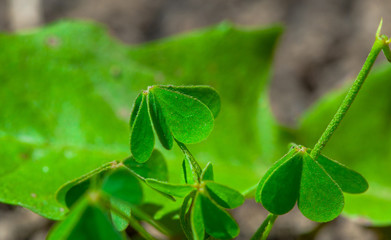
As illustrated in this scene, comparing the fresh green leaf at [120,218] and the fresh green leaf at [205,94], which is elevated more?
the fresh green leaf at [205,94]

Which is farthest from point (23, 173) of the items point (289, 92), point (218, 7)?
point (218, 7)

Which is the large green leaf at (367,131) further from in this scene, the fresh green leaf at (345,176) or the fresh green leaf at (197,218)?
the fresh green leaf at (197,218)

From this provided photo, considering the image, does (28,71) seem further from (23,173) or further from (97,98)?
(23,173)

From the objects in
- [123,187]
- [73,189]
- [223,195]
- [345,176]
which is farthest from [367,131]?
[123,187]

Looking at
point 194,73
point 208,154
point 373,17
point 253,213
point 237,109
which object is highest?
point 373,17

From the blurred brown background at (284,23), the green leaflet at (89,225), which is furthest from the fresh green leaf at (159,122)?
the blurred brown background at (284,23)
